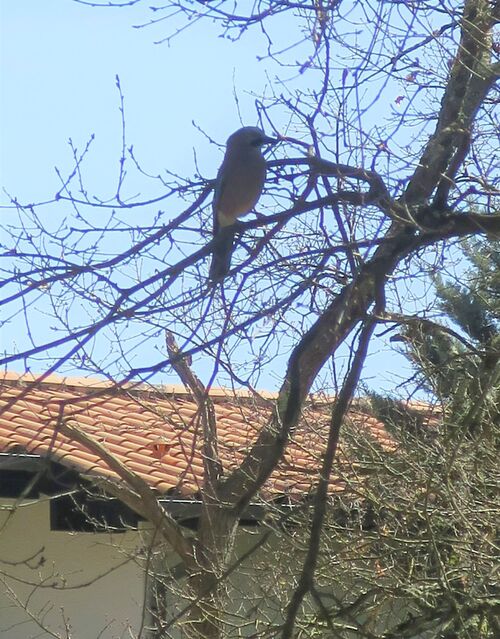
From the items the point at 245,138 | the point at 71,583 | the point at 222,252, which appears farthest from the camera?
the point at 71,583

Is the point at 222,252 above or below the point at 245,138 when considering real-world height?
below

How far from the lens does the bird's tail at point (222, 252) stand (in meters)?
3.39

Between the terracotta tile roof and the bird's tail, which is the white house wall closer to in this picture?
the terracotta tile roof

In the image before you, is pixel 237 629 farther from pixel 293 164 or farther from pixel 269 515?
pixel 293 164

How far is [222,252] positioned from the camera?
352 cm

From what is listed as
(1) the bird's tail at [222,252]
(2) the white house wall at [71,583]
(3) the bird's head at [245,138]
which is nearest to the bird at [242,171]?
(3) the bird's head at [245,138]

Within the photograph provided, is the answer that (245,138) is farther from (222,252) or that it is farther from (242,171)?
(222,252)

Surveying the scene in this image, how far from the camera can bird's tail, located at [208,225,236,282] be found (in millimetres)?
3389

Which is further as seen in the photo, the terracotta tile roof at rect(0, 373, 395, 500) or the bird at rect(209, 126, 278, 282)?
the terracotta tile roof at rect(0, 373, 395, 500)

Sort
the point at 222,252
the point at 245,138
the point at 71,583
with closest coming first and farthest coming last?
the point at 222,252 < the point at 245,138 < the point at 71,583

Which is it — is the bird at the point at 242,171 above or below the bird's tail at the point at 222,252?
above

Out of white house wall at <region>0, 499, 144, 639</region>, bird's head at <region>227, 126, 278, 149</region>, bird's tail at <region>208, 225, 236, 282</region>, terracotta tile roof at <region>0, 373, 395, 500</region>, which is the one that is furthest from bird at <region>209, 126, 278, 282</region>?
white house wall at <region>0, 499, 144, 639</region>

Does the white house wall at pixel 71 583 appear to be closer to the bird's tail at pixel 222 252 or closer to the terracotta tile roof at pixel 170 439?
the terracotta tile roof at pixel 170 439

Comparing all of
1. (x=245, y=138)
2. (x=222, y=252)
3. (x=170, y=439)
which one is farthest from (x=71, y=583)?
(x=222, y=252)
